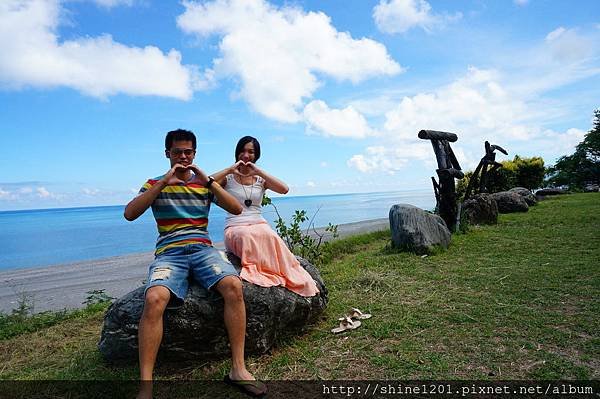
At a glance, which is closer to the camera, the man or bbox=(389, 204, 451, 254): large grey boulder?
the man

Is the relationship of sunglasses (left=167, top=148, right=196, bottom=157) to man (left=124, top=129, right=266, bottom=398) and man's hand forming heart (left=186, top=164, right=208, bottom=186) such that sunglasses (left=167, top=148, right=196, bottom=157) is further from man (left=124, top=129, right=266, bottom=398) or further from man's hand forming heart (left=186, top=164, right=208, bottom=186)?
man's hand forming heart (left=186, top=164, right=208, bottom=186)

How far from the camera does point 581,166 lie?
25.8 metres

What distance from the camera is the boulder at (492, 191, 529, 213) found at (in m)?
13.9

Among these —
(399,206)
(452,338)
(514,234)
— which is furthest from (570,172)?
(452,338)

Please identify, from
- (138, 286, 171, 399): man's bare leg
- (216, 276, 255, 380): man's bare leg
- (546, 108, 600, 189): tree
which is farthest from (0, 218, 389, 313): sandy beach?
(546, 108, 600, 189): tree

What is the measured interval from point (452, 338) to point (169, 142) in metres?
3.12

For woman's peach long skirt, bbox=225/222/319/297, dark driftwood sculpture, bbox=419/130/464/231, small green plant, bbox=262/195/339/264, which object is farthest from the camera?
dark driftwood sculpture, bbox=419/130/464/231

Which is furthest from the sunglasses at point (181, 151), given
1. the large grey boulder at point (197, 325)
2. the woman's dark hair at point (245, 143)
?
the large grey boulder at point (197, 325)

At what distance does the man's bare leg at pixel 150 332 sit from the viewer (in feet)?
9.41

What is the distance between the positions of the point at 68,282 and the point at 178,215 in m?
7.40

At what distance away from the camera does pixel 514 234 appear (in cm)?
932

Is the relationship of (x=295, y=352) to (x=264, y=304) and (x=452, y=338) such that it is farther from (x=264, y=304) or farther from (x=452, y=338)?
(x=452, y=338)

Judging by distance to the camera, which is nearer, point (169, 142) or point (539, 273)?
point (169, 142)

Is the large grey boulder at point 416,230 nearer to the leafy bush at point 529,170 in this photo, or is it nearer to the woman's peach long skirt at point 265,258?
the woman's peach long skirt at point 265,258
